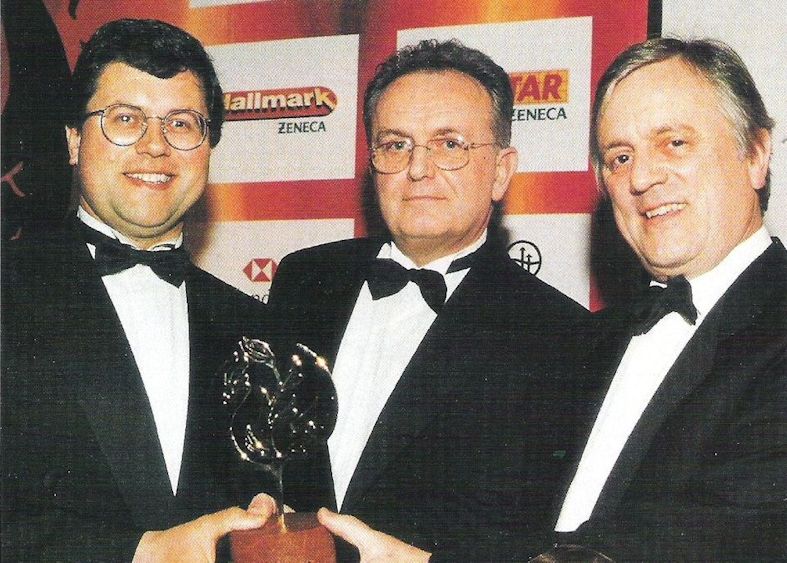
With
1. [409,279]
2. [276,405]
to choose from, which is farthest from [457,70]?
[276,405]

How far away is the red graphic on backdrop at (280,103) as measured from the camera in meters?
2.87

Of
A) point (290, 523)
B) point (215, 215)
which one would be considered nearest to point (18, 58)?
point (215, 215)

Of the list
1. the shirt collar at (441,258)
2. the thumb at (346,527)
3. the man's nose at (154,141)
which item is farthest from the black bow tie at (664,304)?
the man's nose at (154,141)

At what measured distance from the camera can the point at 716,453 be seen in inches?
65.3

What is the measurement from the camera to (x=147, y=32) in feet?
7.30

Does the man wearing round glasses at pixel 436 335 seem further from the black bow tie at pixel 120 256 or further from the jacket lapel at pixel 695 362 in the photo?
the black bow tie at pixel 120 256

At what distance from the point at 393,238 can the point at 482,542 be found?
0.84 meters

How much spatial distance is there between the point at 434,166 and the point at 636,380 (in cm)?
71

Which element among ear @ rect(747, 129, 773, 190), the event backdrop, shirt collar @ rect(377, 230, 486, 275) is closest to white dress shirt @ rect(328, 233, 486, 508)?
shirt collar @ rect(377, 230, 486, 275)

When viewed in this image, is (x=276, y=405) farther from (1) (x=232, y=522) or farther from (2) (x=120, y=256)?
(2) (x=120, y=256)

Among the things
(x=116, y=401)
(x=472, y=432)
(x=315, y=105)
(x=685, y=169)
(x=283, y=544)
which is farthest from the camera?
(x=315, y=105)

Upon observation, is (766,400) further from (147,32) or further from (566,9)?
(147,32)

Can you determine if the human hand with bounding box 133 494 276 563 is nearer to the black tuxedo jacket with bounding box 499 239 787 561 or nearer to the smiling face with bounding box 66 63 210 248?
the black tuxedo jacket with bounding box 499 239 787 561

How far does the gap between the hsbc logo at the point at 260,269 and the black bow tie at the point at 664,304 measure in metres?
1.28
